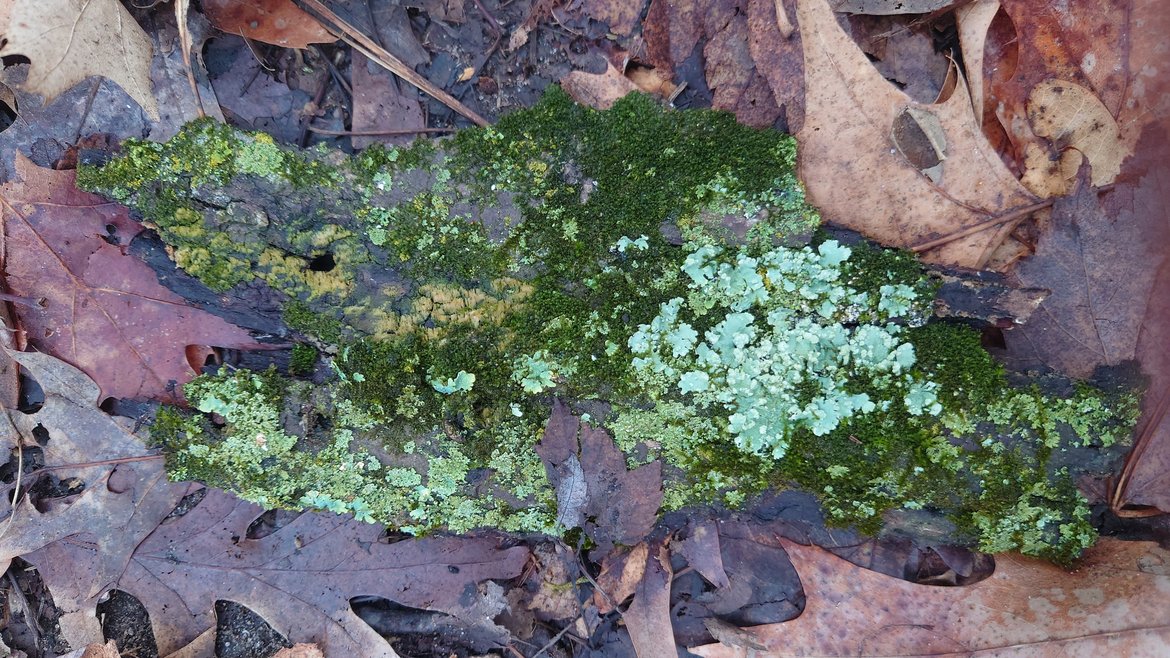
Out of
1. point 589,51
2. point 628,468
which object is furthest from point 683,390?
point 589,51

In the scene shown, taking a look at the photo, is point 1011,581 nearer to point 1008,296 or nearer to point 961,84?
point 1008,296

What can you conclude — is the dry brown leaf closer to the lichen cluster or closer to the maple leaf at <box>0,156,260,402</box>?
the lichen cluster

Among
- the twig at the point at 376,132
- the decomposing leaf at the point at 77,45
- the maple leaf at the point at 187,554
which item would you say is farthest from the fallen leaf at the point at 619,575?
the decomposing leaf at the point at 77,45

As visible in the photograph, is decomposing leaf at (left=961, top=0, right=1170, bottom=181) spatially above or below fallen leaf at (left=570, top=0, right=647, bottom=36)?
above

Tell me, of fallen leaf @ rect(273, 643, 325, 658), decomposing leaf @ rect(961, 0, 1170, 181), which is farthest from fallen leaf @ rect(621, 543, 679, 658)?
decomposing leaf @ rect(961, 0, 1170, 181)

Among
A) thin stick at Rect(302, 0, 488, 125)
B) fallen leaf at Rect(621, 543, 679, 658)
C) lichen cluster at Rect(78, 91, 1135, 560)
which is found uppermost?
thin stick at Rect(302, 0, 488, 125)

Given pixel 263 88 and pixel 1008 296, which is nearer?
pixel 1008 296

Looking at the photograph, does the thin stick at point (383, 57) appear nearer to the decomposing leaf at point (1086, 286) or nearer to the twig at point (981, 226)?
the twig at point (981, 226)
